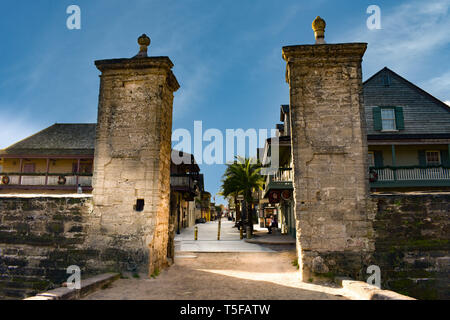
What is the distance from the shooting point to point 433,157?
18297mm

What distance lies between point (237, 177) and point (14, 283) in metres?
16.0

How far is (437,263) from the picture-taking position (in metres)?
6.82

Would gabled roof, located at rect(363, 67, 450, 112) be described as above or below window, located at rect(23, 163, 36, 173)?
above

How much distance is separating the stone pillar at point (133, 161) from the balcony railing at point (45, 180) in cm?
1497

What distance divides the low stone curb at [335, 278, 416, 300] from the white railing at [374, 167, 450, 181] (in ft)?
42.2

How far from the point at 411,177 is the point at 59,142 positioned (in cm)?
2625

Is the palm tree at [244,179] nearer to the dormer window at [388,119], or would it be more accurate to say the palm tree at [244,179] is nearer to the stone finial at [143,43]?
the dormer window at [388,119]

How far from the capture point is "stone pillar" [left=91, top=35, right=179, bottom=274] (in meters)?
7.44

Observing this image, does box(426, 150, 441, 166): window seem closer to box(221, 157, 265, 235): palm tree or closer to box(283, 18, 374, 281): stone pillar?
box(221, 157, 265, 235): palm tree

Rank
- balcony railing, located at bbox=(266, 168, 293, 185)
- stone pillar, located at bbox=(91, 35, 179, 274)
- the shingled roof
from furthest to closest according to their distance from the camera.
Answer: the shingled roof
balcony railing, located at bbox=(266, 168, 293, 185)
stone pillar, located at bbox=(91, 35, 179, 274)

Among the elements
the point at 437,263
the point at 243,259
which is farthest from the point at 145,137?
the point at 437,263
